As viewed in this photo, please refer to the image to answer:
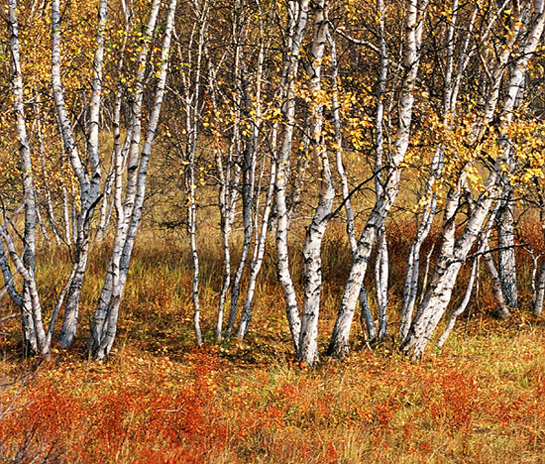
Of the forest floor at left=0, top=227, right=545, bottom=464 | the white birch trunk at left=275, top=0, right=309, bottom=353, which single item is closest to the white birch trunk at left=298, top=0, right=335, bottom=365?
the white birch trunk at left=275, top=0, right=309, bottom=353

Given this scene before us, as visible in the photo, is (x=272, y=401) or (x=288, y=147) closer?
(x=272, y=401)

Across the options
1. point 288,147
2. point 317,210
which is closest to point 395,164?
point 317,210

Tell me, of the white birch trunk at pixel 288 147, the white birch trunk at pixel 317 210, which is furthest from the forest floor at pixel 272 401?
the white birch trunk at pixel 288 147

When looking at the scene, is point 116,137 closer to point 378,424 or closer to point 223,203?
point 223,203

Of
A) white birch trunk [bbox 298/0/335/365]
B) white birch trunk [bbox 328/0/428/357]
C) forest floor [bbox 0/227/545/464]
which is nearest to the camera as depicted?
forest floor [bbox 0/227/545/464]

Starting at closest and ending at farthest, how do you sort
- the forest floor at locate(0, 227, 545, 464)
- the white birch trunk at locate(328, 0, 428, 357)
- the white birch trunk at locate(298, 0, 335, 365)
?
the forest floor at locate(0, 227, 545, 464) < the white birch trunk at locate(298, 0, 335, 365) < the white birch trunk at locate(328, 0, 428, 357)

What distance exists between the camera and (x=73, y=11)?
17.3 m

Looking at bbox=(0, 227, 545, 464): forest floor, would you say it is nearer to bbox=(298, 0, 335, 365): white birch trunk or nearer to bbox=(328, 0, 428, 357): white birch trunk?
bbox=(298, 0, 335, 365): white birch trunk

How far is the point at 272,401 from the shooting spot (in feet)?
23.5

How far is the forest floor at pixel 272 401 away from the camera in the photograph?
5.48 m

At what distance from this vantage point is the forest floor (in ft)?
18.0

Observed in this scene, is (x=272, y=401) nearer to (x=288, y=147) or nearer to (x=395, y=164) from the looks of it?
(x=288, y=147)

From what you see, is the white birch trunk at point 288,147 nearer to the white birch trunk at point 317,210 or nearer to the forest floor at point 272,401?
the white birch trunk at point 317,210

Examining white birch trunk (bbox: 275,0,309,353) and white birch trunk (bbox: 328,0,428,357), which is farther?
white birch trunk (bbox: 328,0,428,357)
